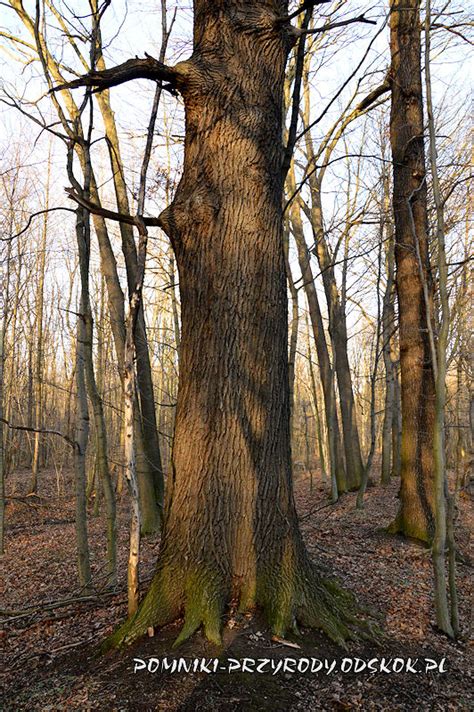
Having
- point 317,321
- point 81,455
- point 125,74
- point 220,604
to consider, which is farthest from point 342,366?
point 125,74

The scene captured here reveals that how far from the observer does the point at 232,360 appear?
10.6 ft

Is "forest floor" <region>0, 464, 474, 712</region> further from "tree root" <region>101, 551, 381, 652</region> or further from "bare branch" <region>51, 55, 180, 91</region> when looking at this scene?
"bare branch" <region>51, 55, 180, 91</region>

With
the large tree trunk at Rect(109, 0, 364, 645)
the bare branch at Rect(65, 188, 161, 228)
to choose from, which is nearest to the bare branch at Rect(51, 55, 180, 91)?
the large tree trunk at Rect(109, 0, 364, 645)

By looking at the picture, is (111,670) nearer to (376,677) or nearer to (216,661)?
(216,661)

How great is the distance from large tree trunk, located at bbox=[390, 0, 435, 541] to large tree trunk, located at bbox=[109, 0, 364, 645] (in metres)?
2.84

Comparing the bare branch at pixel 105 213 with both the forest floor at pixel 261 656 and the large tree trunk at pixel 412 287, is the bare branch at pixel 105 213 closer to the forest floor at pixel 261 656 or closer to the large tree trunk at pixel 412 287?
the forest floor at pixel 261 656

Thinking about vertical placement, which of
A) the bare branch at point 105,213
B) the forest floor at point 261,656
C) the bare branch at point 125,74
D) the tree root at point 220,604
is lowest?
the forest floor at point 261,656

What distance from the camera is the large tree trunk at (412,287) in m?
6.03

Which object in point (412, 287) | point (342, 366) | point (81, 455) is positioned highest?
point (412, 287)

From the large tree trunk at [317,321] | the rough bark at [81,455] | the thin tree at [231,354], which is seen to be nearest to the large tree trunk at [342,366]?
the large tree trunk at [317,321]

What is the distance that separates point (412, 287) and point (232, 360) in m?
4.06

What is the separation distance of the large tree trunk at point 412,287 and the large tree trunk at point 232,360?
2.84 metres

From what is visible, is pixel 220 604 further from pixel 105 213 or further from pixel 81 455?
pixel 105 213

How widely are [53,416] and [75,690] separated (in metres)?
25.2
